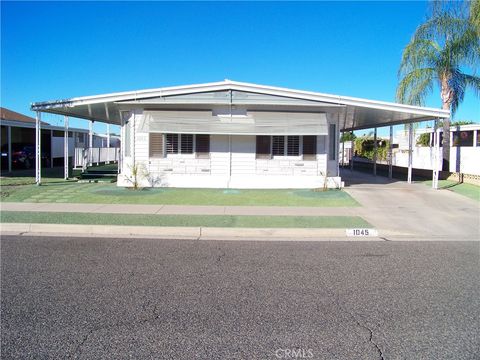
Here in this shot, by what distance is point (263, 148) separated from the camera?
15.5m

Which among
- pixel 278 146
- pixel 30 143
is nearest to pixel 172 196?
pixel 278 146

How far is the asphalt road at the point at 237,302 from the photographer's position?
3555 mm

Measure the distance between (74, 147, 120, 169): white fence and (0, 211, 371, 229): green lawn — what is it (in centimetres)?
1337

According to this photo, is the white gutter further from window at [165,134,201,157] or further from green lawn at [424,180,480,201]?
green lawn at [424,180,480,201]

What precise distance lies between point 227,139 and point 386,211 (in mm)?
6737

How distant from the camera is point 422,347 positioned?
358 cm

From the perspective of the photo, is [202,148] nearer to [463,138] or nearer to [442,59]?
[442,59]

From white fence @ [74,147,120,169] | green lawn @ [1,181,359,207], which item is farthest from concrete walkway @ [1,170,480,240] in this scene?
white fence @ [74,147,120,169]

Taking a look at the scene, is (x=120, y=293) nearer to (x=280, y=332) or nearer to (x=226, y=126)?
(x=280, y=332)

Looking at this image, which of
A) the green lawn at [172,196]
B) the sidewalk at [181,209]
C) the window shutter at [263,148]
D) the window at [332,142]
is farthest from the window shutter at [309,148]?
the sidewalk at [181,209]

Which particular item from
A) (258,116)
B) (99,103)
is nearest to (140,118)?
(99,103)

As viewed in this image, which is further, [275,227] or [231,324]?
[275,227]

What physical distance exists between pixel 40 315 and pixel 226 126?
36.9 feet

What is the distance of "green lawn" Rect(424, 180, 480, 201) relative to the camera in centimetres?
1382
